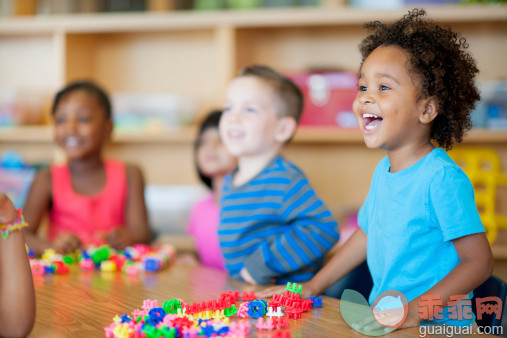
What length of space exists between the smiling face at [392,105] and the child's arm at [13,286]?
577 millimetres

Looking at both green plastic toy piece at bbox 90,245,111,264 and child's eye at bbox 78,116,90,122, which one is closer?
green plastic toy piece at bbox 90,245,111,264

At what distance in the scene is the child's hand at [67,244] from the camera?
1.47 metres

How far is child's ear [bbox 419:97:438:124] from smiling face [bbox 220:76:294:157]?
462mm

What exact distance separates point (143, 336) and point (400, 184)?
49cm

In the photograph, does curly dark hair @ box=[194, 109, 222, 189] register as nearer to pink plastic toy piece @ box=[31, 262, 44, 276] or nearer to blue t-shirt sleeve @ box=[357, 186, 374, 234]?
pink plastic toy piece @ box=[31, 262, 44, 276]

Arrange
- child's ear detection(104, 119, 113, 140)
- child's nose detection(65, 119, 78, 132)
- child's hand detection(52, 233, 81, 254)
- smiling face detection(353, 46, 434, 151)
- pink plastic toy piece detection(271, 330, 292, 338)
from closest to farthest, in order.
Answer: pink plastic toy piece detection(271, 330, 292, 338), smiling face detection(353, 46, 434, 151), child's hand detection(52, 233, 81, 254), child's nose detection(65, 119, 78, 132), child's ear detection(104, 119, 113, 140)

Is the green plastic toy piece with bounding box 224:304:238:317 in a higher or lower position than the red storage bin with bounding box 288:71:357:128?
lower

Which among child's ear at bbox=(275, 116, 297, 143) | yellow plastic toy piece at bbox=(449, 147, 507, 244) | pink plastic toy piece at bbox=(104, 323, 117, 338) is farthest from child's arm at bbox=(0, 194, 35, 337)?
yellow plastic toy piece at bbox=(449, 147, 507, 244)

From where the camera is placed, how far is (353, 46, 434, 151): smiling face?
99 centimetres

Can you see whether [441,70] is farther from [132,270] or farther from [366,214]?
[132,270]

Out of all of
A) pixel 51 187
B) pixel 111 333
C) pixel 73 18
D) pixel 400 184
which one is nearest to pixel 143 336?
pixel 111 333

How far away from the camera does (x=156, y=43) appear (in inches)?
111

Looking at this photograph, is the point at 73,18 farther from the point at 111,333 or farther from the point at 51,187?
the point at 111,333
